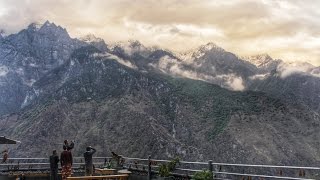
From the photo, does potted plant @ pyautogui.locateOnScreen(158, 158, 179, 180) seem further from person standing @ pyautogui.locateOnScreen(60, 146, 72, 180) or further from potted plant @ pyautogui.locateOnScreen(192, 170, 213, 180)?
person standing @ pyautogui.locateOnScreen(60, 146, 72, 180)

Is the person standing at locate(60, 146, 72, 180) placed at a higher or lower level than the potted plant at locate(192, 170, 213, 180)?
higher

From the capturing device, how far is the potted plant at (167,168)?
2317cm

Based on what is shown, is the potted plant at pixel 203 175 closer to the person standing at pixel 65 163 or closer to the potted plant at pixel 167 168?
the potted plant at pixel 167 168

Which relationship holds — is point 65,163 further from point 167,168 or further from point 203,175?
point 203,175

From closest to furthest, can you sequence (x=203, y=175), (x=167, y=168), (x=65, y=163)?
(x=203, y=175), (x=65, y=163), (x=167, y=168)

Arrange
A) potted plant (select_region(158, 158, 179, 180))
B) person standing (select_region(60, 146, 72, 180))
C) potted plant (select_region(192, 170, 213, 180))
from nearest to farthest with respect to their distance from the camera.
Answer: potted plant (select_region(192, 170, 213, 180)) < person standing (select_region(60, 146, 72, 180)) < potted plant (select_region(158, 158, 179, 180))

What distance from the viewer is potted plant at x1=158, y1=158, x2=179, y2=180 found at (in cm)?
2317

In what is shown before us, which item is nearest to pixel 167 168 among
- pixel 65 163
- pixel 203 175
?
pixel 203 175

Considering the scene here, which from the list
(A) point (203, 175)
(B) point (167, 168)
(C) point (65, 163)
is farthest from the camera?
(B) point (167, 168)

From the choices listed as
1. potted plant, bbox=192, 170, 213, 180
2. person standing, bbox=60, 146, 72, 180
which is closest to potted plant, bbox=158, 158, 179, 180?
potted plant, bbox=192, 170, 213, 180

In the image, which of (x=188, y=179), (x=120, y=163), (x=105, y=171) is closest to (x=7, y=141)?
(x=105, y=171)

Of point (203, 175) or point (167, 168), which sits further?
point (167, 168)

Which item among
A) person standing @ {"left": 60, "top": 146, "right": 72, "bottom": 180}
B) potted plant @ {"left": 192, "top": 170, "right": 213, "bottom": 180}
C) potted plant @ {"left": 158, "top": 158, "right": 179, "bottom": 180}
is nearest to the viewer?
potted plant @ {"left": 192, "top": 170, "right": 213, "bottom": 180}

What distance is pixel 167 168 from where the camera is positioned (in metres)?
23.5
